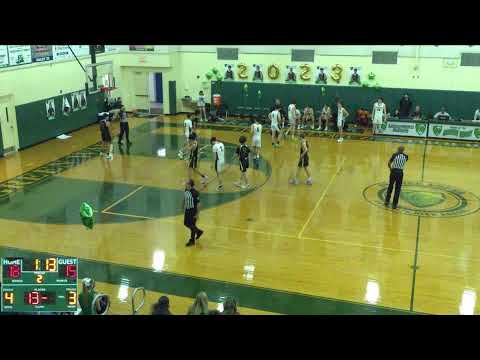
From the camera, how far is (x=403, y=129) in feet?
81.0

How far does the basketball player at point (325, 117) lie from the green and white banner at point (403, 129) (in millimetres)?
2484

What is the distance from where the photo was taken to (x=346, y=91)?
27141mm

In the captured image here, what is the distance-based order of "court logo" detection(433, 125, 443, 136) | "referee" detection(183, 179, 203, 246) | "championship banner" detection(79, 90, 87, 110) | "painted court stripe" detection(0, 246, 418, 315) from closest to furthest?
"painted court stripe" detection(0, 246, 418, 315)
"referee" detection(183, 179, 203, 246)
"court logo" detection(433, 125, 443, 136)
"championship banner" detection(79, 90, 87, 110)

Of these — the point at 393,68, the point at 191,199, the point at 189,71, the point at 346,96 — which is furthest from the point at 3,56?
the point at 393,68

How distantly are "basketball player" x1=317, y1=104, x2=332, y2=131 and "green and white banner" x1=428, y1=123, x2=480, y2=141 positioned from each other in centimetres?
460

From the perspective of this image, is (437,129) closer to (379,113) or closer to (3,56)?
(379,113)

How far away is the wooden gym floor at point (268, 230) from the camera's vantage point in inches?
425

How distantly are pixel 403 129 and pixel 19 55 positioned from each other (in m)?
16.6

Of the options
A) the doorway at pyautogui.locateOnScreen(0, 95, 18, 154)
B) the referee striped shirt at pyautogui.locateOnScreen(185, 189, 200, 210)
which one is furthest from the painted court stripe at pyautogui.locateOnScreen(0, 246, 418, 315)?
the doorway at pyautogui.locateOnScreen(0, 95, 18, 154)

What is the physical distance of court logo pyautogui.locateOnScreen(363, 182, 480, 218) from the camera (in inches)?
598

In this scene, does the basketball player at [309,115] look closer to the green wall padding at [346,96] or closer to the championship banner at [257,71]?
the green wall padding at [346,96]

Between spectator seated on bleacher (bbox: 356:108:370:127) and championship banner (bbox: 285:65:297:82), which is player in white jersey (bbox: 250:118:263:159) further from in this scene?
championship banner (bbox: 285:65:297:82)
